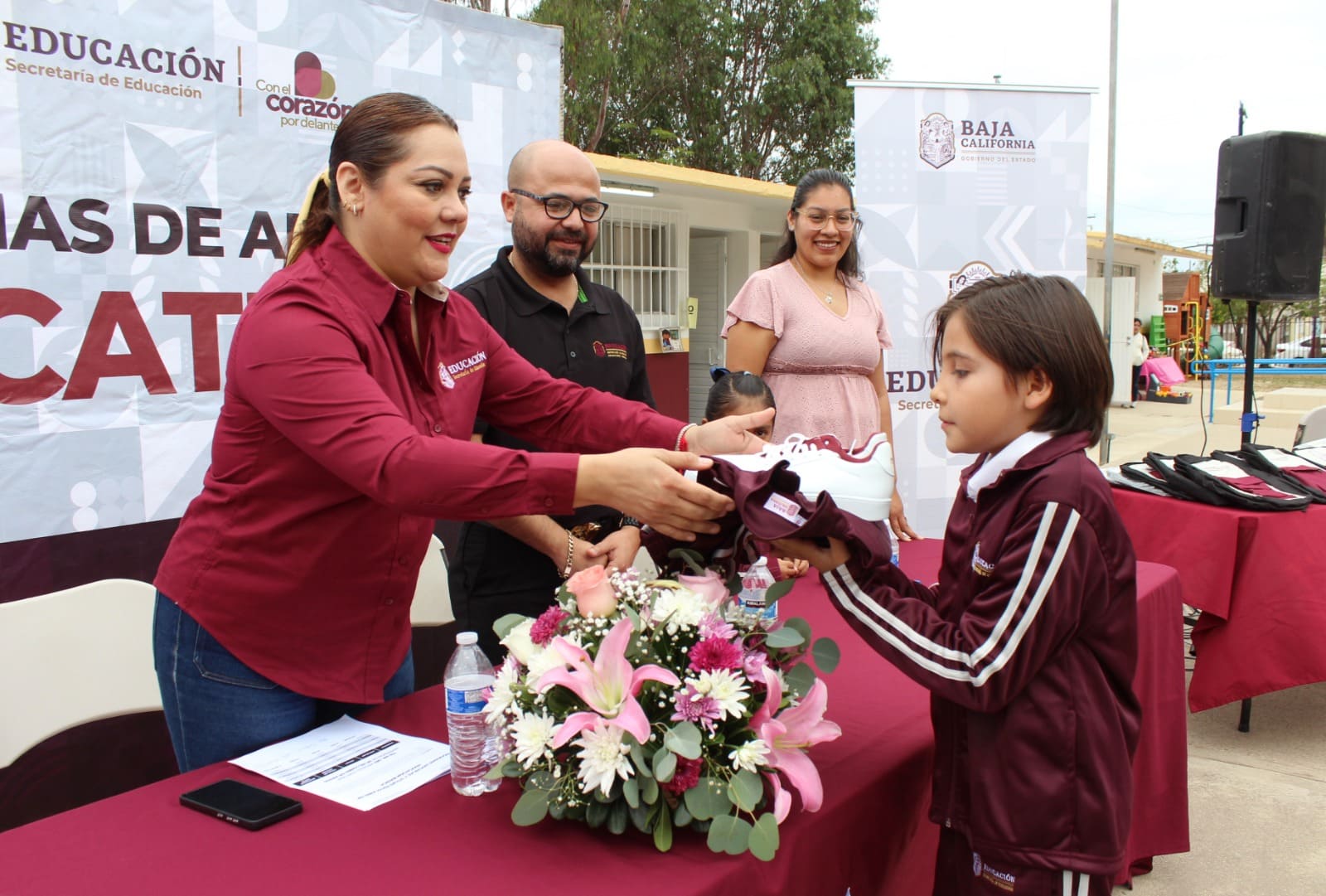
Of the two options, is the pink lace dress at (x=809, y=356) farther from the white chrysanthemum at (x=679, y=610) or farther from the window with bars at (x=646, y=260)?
the window with bars at (x=646, y=260)

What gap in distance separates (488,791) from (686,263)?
417 inches

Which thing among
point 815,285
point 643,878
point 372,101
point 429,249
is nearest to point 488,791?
point 643,878

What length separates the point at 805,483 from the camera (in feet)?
4.67

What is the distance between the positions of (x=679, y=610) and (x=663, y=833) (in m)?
0.30

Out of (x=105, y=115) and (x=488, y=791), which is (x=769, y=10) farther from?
(x=488, y=791)

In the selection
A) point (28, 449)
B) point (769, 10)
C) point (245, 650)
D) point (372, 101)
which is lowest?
point (245, 650)

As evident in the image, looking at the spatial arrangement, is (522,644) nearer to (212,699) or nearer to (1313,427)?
(212,699)

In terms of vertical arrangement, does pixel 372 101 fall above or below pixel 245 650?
above

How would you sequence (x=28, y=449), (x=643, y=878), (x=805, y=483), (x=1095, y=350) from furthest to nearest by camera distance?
(x=28, y=449) < (x=1095, y=350) < (x=805, y=483) < (x=643, y=878)

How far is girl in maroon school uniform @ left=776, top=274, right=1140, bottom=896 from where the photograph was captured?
→ 1431 millimetres

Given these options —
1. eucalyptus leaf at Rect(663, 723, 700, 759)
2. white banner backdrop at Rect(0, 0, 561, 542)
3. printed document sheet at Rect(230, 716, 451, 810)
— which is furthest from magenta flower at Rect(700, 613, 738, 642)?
white banner backdrop at Rect(0, 0, 561, 542)

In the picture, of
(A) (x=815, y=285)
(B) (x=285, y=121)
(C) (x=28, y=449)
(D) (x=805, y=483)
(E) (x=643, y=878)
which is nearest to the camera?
(E) (x=643, y=878)

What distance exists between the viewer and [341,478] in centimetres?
153

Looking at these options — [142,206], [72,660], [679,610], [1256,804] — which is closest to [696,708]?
[679,610]
